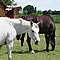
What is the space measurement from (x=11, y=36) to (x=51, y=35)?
4.58 m

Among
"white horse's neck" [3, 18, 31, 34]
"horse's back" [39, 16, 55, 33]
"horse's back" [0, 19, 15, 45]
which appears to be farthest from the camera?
"horse's back" [39, 16, 55, 33]

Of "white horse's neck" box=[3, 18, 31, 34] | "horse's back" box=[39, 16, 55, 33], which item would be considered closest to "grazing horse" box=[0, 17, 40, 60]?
"white horse's neck" box=[3, 18, 31, 34]

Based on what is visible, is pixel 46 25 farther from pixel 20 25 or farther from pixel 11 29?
pixel 11 29

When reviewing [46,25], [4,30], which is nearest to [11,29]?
[4,30]

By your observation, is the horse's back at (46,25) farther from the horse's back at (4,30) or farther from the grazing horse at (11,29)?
the horse's back at (4,30)

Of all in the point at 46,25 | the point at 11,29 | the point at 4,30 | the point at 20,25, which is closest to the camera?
the point at 4,30

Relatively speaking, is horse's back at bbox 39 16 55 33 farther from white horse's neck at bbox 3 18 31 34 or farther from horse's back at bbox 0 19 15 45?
horse's back at bbox 0 19 15 45

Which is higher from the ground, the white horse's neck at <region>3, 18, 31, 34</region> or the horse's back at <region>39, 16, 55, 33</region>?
the white horse's neck at <region>3, 18, 31, 34</region>

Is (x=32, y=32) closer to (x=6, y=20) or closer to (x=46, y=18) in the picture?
(x=6, y=20)

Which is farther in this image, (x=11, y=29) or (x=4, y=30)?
(x=11, y=29)

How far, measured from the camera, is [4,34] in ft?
19.9

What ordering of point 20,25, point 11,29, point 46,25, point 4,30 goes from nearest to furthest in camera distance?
point 4,30 < point 11,29 < point 20,25 < point 46,25

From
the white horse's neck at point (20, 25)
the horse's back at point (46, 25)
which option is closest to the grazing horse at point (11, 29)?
the white horse's neck at point (20, 25)

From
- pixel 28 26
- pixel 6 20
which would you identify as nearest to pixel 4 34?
pixel 6 20
